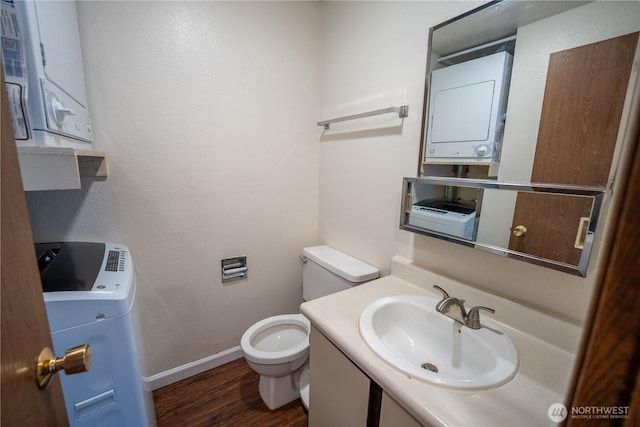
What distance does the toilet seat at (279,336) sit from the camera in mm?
1434

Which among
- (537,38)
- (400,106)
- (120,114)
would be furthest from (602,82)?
(120,114)

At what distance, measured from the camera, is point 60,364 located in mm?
476

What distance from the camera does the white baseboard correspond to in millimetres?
1567

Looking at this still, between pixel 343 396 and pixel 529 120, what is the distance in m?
1.12

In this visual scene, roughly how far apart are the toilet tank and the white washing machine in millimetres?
942

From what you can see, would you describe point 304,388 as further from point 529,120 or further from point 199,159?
point 529,120

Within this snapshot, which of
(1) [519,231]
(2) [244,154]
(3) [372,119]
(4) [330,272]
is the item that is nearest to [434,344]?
(1) [519,231]

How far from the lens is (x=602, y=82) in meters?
0.71

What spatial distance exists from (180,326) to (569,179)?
1966 mm

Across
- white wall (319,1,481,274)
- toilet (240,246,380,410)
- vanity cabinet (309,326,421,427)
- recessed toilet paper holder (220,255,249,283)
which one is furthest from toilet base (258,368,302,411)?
white wall (319,1,481,274)

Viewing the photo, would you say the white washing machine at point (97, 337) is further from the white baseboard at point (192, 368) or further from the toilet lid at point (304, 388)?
the toilet lid at point (304, 388)

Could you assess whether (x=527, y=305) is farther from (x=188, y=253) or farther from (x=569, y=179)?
(x=188, y=253)

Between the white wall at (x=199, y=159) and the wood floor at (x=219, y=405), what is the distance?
0.51 ft

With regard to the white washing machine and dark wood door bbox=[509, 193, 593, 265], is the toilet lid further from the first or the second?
dark wood door bbox=[509, 193, 593, 265]
